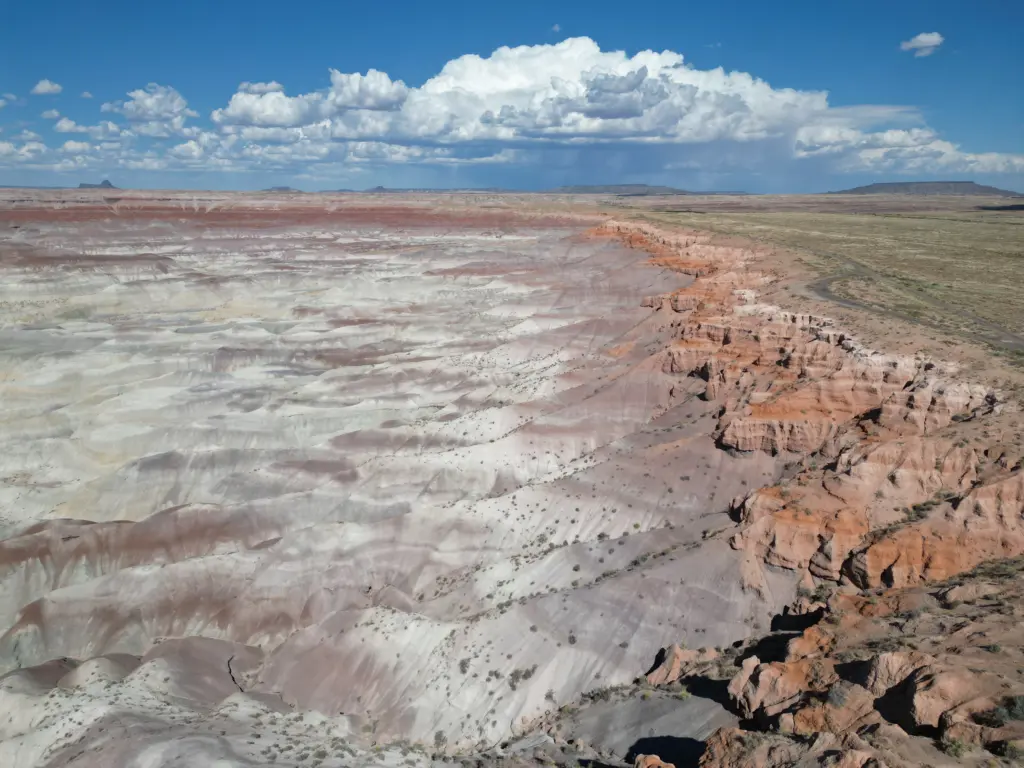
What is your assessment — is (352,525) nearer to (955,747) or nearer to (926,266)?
(955,747)

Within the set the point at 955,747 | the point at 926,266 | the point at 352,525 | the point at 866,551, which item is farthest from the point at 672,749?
the point at 926,266

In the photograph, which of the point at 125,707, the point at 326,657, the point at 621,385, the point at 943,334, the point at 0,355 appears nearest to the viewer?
the point at 125,707

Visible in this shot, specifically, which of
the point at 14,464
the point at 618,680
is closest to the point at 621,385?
the point at 618,680

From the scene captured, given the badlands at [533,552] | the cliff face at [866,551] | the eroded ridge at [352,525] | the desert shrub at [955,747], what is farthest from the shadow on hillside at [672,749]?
the desert shrub at [955,747]

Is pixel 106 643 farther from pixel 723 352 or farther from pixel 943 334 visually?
pixel 943 334

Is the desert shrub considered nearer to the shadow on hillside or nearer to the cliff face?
the cliff face

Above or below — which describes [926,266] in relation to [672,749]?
above

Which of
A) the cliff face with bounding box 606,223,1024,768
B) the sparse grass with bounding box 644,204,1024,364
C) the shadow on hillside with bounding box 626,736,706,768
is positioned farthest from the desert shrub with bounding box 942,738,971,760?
the sparse grass with bounding box 644,204,1024,364

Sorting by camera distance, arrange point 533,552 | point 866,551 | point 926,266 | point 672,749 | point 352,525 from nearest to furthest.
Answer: point 672,749
point 866,551
point 533,552
point 352,525
point 926,266

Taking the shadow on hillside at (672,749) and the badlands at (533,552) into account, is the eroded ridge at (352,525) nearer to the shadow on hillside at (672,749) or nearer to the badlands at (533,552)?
the badlands at (533,552)
